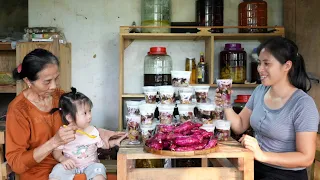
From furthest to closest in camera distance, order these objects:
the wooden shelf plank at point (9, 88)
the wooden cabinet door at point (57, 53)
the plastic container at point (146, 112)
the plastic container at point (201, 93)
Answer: the wooden shelf plank at point (9, 88), the wooden cabinet door at point (57, 53), the plastic container at point (201, 93), the plastic container at point (146, 112)

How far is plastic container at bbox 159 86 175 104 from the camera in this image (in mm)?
1762

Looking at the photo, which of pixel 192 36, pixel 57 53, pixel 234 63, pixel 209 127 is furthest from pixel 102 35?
pixel 209 127

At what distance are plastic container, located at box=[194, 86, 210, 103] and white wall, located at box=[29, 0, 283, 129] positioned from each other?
4.45 feet

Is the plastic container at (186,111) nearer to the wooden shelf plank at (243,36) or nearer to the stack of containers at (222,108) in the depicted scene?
the stack of containers at (222,108)

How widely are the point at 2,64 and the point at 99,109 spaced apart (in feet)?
3.25

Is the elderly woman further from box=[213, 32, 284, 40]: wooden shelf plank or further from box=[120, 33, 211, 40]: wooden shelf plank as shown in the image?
box=[213, 32, 284, 40]: wooden shelf plank

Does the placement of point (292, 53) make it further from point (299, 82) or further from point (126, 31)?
point (126, 31)

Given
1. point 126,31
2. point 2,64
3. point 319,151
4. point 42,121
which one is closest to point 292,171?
point 319,151

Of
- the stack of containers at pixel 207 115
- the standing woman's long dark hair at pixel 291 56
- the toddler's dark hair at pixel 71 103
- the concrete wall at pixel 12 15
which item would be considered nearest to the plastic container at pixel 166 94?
the stack of containers at pixel 207 115

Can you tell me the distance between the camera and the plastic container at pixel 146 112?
1689 millimetres

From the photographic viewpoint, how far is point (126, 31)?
281cm

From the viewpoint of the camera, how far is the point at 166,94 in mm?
1765

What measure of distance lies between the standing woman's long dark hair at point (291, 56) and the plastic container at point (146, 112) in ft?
2.17

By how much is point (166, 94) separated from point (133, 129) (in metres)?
0.23
